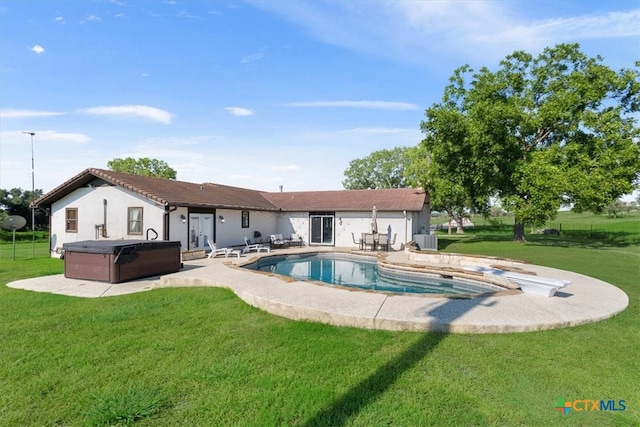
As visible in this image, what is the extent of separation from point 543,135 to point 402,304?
22.6m

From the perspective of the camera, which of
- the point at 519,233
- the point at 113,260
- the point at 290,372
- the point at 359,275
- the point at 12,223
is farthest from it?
the point at 519,233

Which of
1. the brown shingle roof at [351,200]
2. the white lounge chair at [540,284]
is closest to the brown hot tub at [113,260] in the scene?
the white lounge chair at [540,284]

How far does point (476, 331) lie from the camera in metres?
5.27

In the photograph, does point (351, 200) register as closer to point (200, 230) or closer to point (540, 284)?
point (200, 230)

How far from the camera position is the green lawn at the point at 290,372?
3.14m

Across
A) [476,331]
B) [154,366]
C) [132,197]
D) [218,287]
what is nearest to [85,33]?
[132,197]

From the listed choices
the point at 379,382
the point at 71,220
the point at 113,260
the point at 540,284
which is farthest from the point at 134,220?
the point at 540,284

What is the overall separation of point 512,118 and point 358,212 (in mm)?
11947

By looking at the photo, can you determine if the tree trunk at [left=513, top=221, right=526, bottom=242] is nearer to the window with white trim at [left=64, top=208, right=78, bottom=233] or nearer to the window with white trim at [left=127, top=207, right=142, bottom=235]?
the window with white trim at [left=127, top=207, right=142, bottom=235]

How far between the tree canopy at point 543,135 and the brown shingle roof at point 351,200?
3718 millimetres

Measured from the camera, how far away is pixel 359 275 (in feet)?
43.3

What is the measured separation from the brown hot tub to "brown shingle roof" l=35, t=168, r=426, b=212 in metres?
4.18

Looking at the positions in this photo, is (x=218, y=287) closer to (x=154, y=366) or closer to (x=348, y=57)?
(x=154, y=366)

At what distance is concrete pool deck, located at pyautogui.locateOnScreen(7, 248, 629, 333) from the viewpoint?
545 cm
